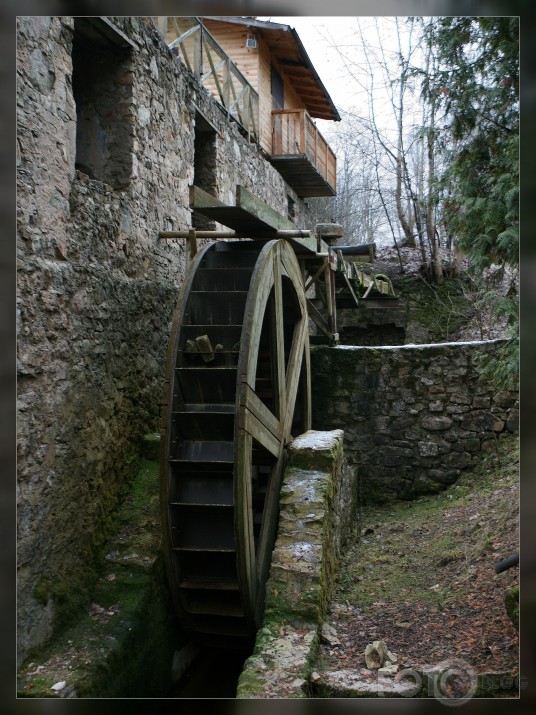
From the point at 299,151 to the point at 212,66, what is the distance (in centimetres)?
442

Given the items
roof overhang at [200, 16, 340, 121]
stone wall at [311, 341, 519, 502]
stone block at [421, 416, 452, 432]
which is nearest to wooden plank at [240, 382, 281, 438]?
stone wall at [311, 341, 519, 502]

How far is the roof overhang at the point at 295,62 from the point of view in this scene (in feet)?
32.5

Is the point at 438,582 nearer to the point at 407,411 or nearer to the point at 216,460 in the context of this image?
the point at 216,460

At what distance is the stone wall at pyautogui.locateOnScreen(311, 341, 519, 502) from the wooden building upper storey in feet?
11.5

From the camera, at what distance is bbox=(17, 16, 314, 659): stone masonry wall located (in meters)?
3.46

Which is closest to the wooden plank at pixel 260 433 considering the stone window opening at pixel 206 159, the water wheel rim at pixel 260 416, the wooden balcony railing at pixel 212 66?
the water wheel rim at pixel 260 416

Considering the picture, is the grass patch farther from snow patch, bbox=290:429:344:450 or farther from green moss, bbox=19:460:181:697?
green moss, bbox=19:460:181:697

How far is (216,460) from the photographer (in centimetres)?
402

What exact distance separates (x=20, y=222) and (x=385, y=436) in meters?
4.82

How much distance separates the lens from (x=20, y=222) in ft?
11.1

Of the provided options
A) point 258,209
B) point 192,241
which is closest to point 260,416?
point 258,209

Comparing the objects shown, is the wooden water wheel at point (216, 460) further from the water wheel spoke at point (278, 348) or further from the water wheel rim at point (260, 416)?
the water wheel spoke at point (278, 348)

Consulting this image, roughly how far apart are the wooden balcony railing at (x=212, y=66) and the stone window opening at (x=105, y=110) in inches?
37.7
